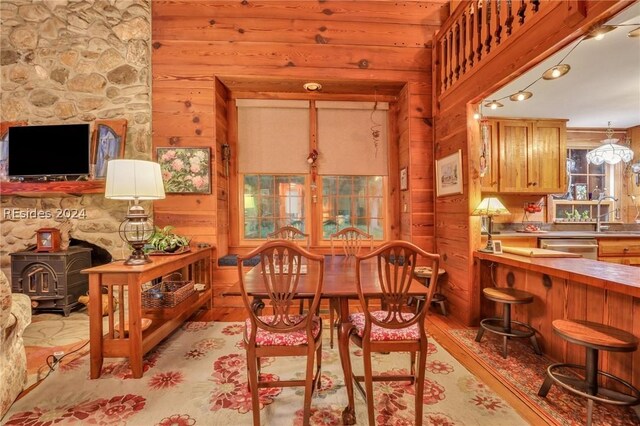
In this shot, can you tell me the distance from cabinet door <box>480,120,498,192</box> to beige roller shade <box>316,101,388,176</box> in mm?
Answer: 1520

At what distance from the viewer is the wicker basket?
8.27 feet

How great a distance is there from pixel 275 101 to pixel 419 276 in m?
2.70

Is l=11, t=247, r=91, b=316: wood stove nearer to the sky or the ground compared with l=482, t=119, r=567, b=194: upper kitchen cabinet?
nearer to the ground

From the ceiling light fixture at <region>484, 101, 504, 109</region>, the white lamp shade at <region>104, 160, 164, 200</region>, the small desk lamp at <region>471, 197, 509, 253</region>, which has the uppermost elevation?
the ceiling light fixture at <region>484, 101, 504, 109</region>

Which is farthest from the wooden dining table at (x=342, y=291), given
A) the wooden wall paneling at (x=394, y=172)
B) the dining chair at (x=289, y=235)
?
the wooden wall paneling at (x=394, y=172)

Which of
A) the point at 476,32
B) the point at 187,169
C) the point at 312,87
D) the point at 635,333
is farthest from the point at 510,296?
the point at 187,169

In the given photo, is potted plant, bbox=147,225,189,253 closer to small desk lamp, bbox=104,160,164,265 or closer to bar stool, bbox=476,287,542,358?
small desk lamp, bbox=104,160,164,265

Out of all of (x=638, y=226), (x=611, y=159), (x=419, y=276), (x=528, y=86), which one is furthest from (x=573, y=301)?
(x=638, y=226)

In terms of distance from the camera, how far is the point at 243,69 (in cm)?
332

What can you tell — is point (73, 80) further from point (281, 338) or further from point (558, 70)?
point (558, 70)

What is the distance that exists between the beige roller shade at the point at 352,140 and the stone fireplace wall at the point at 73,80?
2.06 m

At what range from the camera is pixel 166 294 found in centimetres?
252

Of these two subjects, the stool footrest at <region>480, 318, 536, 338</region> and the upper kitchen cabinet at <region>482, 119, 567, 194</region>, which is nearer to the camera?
the stool footrest at <region>480, 318, 536, 338</region>

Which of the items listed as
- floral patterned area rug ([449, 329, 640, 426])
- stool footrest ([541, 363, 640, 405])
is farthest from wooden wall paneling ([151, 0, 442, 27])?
stool footrest ([541, 363, 640, 405])
